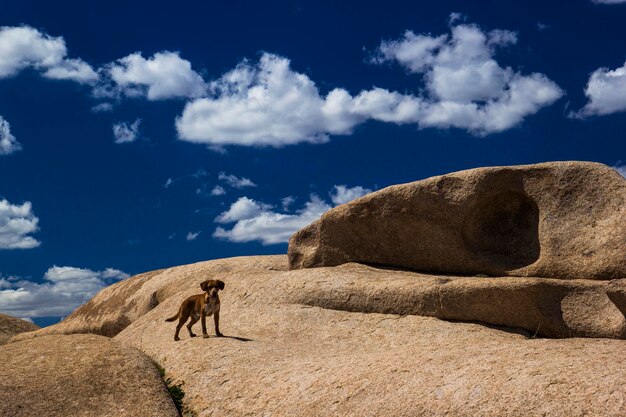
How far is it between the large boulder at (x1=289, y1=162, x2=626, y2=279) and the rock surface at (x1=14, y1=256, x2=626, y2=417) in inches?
42.2

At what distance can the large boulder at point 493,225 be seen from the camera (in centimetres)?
1917

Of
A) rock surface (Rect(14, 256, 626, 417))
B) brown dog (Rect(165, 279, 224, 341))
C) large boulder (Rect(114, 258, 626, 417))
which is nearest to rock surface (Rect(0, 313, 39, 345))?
rock surface (Rect(14, 256, 626, 417))

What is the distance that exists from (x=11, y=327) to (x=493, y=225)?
2460 cm

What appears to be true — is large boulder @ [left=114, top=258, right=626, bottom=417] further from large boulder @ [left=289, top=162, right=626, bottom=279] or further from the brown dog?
large boulder @ [left=289, top=162, right=626, bottom=279]

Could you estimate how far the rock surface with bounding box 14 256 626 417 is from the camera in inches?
439

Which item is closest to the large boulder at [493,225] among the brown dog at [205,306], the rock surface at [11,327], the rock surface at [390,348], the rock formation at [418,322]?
the rock formation at [418,322]

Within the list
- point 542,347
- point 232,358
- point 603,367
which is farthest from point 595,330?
point 232,358

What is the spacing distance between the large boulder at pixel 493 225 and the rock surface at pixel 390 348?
1071 mm

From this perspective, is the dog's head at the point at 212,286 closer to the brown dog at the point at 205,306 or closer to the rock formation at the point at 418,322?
the brown dog at the point at 205,306

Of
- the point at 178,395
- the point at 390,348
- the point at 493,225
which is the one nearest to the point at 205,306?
the point at 178,395

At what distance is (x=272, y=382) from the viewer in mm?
13961

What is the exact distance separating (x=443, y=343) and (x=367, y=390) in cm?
461

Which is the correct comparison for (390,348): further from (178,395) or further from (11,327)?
(11,327)

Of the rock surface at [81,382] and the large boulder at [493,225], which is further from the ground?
the large boulder at [493,225]
